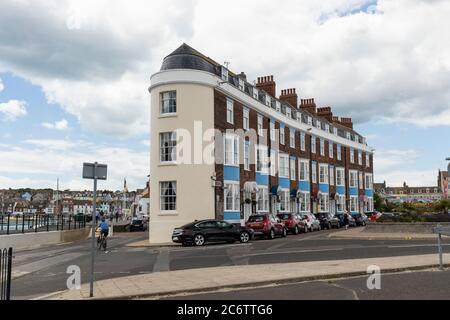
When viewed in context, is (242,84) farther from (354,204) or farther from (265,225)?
(354,204)

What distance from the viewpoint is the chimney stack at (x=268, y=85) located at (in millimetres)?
46531

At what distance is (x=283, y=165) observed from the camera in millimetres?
45594

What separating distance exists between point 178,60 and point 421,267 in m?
23.1

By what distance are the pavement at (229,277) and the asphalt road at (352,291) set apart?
1.71 ft

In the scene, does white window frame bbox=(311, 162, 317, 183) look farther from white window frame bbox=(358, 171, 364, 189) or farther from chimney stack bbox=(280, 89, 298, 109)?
white window frame bbox=(358, 171, 364, 189)

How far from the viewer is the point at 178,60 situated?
33188 mm

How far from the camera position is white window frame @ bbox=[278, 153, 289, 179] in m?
44.8

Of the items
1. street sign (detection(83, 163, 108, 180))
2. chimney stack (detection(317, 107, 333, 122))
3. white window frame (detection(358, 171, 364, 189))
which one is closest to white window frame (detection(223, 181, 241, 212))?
street sign (detection(83, 163, 108, 180))

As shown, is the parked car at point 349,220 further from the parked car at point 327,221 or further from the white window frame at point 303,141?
the white window frame at point 303,141

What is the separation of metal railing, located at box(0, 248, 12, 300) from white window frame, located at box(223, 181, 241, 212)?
81.0 ft
